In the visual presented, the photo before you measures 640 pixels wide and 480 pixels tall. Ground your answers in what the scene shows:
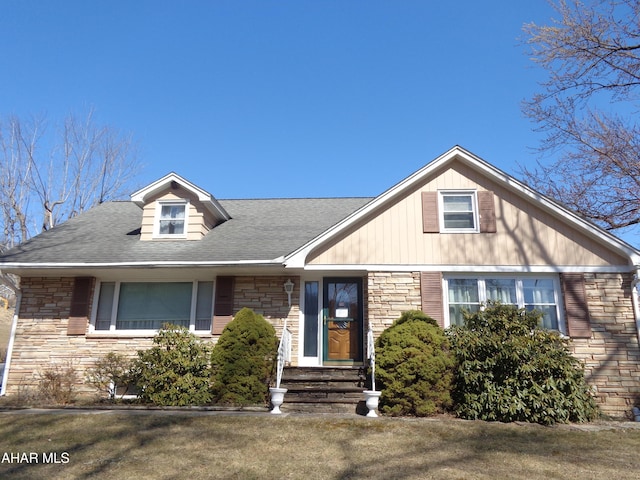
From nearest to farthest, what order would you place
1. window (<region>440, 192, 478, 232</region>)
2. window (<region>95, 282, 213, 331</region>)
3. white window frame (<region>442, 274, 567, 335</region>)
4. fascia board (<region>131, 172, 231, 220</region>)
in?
white window frame (<region>442, 274, 567, 335</region>)
window (<region>440, 192, 478, 232</region>)
window (<region>95, 282, 213, 331</region>)
fascia board (<region>131, 172, 231, 220</region>)

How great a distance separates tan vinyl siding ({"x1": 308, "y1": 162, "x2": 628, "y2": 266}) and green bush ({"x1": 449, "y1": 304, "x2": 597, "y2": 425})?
1732 millimetres

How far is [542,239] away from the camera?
32.7ft

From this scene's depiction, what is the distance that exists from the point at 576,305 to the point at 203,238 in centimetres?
865

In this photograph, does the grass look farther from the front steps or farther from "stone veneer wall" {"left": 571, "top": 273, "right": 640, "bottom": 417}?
"stone veneer wall" {"left": 571, "top": 273, "right": 640, "bottom": 417}

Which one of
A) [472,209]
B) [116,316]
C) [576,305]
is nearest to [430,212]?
[472,209]

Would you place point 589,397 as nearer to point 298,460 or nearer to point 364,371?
point 364,371

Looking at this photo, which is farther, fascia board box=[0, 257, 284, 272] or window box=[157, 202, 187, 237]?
window box=[157, 202, 187, 237]

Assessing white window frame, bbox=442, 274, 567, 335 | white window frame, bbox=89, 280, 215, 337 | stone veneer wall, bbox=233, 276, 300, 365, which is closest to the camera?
white window frame, bbox=442, 274, 567, 335

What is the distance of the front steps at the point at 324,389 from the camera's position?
838cm

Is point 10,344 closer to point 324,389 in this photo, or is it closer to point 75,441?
point 75,441

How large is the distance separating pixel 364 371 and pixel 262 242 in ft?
12.9

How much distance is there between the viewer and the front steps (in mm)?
8375

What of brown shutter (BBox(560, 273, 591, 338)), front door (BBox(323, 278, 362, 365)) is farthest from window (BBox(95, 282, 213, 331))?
brown shutter (BBox(560, 273, 591, 338))

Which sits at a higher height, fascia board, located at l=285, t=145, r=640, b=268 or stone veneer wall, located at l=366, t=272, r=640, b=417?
fascia board, located at l=285, t=145, r=640, b=268
